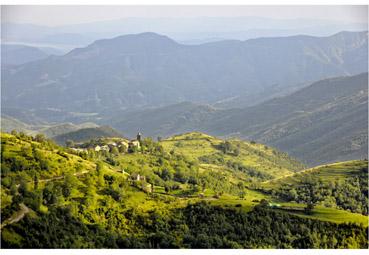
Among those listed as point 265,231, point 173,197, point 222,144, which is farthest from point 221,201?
point 222,144

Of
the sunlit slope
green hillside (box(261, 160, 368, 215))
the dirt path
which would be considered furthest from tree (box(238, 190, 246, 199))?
the sunlit slope

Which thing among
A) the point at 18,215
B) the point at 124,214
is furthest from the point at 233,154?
the point at 18,215

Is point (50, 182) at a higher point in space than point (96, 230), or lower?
higher

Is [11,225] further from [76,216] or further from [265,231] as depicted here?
[265,231]

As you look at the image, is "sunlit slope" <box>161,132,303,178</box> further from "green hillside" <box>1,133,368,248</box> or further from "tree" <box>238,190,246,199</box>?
"green hillside" <box>1,133,368,248</box>

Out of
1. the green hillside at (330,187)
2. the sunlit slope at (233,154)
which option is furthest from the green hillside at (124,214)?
the sunlit slope at (233,154)

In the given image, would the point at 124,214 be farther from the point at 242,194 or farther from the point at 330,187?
the point at 330,187
